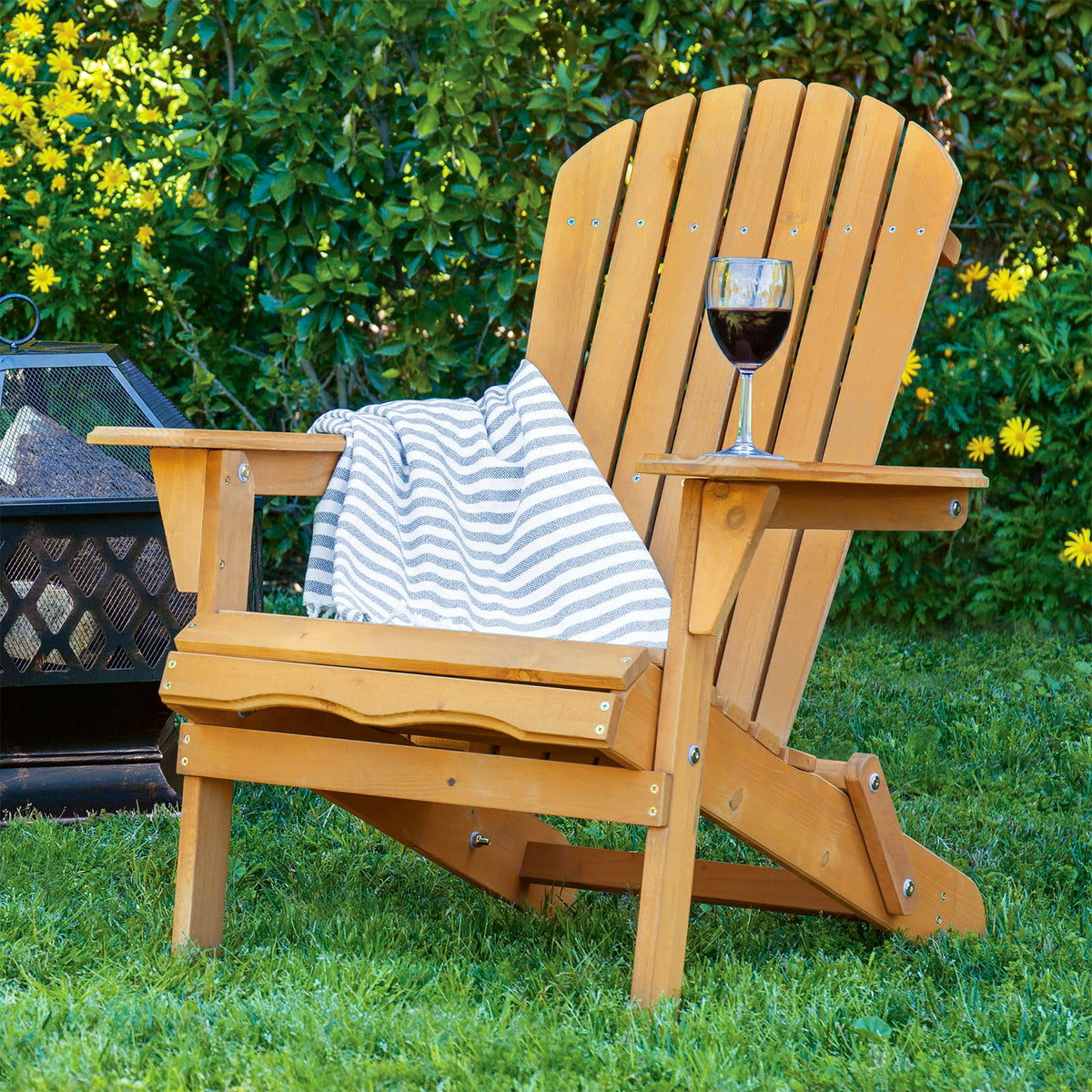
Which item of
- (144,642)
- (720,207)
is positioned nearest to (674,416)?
(720,207)

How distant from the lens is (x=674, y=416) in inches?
92.6

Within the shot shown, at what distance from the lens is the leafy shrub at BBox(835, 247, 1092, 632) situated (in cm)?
358

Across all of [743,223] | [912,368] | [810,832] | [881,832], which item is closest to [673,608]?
[810,832]

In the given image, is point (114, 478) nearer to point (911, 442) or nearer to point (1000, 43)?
point (911, 442)

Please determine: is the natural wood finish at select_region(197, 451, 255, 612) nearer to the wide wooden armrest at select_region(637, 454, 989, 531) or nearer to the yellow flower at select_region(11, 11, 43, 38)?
the wide wooden armrest at select_region(637, 454, 989, 531)

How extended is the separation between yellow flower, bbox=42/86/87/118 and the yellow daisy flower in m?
2.34

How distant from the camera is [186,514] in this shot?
185cm

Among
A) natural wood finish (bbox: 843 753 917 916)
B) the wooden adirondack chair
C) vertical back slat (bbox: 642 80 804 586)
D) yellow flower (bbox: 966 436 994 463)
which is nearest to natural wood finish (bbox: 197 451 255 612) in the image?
the wooden adirondack chair

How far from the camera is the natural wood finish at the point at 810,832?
1717 millimetres

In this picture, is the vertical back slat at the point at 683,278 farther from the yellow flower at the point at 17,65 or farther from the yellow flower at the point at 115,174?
the yellow flower at the point at 17,65

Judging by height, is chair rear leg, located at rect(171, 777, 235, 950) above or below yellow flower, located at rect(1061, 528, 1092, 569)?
above

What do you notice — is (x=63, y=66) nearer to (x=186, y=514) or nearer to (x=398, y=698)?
(x=186, y=514)

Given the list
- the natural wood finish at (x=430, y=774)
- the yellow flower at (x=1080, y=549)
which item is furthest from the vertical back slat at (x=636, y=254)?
the yellow flower at (x=1080, y=549)

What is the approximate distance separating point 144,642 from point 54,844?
0.37m
